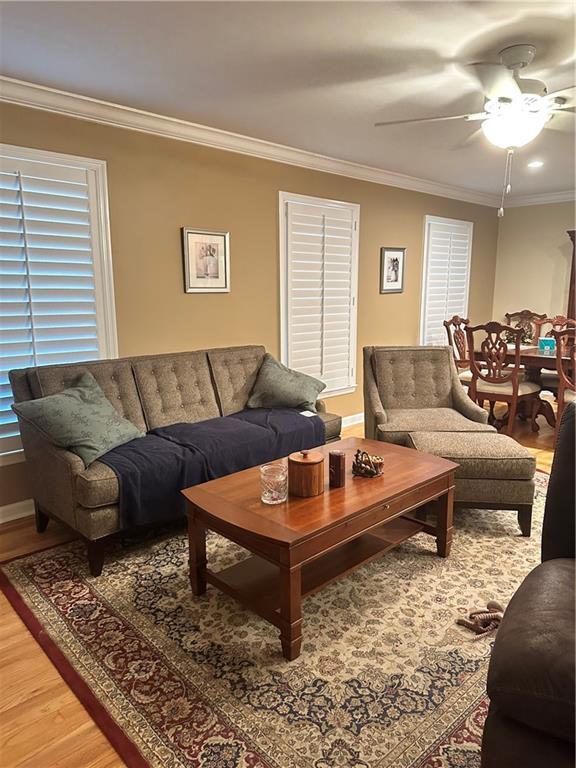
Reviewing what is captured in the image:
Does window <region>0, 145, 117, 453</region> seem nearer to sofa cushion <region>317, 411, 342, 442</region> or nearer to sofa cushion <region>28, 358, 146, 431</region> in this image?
sofa cushion <region>28, 358, 146, 431</region>

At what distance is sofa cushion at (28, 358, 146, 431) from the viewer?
2889 millimetres

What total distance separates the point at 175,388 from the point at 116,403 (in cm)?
43

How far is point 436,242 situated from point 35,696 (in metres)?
5.52

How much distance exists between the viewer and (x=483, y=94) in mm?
2934

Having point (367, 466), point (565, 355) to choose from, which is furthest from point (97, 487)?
point (565, 355)

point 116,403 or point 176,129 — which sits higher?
point 176,129

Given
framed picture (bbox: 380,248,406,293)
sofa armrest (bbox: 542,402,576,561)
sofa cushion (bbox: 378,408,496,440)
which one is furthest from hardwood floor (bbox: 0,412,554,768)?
framed picture (bbox: 380,248,406,293)

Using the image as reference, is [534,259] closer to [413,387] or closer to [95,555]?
[413,387]

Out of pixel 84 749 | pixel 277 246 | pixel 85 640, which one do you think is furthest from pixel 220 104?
pixel 84 749

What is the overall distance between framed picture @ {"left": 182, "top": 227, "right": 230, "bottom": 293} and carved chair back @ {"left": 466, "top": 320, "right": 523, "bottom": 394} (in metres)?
2.21

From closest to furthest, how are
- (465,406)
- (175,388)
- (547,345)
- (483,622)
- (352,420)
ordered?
(483,622) → (175,388) → (465,406) → (547,345) → (352,420)

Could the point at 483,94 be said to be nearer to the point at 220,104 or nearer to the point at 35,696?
the point at 220,104

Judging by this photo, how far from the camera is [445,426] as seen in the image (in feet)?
10.6

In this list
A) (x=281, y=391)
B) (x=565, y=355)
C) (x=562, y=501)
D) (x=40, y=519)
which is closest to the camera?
(x=562, y=501)
